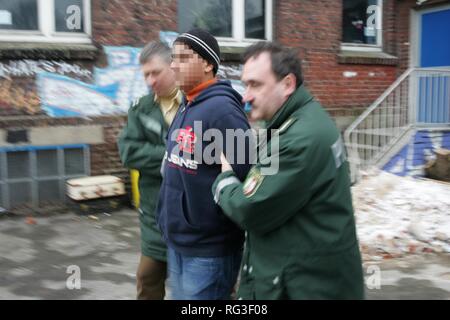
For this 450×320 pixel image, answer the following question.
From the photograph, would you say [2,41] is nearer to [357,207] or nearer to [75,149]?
[75,149]

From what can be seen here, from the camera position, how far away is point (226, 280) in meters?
2.59

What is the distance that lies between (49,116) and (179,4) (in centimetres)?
258

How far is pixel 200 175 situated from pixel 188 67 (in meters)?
0.55

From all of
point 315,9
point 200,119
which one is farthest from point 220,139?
point 315,9

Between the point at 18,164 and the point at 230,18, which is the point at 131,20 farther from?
the point at 18,164

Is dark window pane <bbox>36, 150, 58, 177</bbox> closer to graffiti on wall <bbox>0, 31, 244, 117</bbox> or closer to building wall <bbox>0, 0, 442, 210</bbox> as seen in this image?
building wall <bbox>0, 0, 442, 210</bbox>

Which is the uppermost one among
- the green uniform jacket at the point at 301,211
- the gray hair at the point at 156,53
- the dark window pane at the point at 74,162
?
the gray hair at the point at 156,53

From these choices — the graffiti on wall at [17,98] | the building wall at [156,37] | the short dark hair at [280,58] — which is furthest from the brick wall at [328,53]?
the short dark hair at [280,58]

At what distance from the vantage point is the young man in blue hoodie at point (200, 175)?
250cm

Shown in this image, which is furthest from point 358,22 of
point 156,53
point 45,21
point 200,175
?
point 200,175

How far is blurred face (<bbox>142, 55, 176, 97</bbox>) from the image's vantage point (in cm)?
308

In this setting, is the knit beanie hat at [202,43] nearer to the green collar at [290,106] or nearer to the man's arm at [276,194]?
the green collar at [290,106]

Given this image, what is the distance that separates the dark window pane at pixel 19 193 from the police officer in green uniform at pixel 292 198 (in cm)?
506

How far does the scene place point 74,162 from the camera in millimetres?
7016
